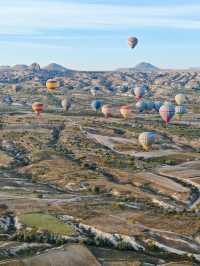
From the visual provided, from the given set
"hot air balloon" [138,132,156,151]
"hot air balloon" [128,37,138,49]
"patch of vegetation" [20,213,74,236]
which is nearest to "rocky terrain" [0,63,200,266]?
"patch of vegetation" [20,213,74,236]

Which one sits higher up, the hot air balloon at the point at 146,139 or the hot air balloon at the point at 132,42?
the hot air balloon at the point at 132,42

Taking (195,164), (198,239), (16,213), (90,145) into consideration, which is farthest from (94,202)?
(90,145)

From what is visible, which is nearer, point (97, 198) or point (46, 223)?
point (46, 223)

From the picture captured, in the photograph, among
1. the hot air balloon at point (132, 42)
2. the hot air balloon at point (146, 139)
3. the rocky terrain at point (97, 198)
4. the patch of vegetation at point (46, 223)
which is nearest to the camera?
the rocky terrain at point (97, 198)

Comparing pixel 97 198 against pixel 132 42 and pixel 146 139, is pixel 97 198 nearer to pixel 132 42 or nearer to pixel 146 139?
pixel 146 139

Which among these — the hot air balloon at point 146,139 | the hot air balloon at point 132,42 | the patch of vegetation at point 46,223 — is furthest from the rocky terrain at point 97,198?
the hot air balloon at point 132,42

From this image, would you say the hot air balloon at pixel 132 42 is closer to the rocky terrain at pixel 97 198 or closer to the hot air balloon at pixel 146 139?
the rocky terrain at pixel 97 198

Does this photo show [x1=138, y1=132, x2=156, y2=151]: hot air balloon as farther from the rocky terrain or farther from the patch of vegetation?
the patch of vegetation

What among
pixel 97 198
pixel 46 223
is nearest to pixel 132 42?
pixel 97 198
